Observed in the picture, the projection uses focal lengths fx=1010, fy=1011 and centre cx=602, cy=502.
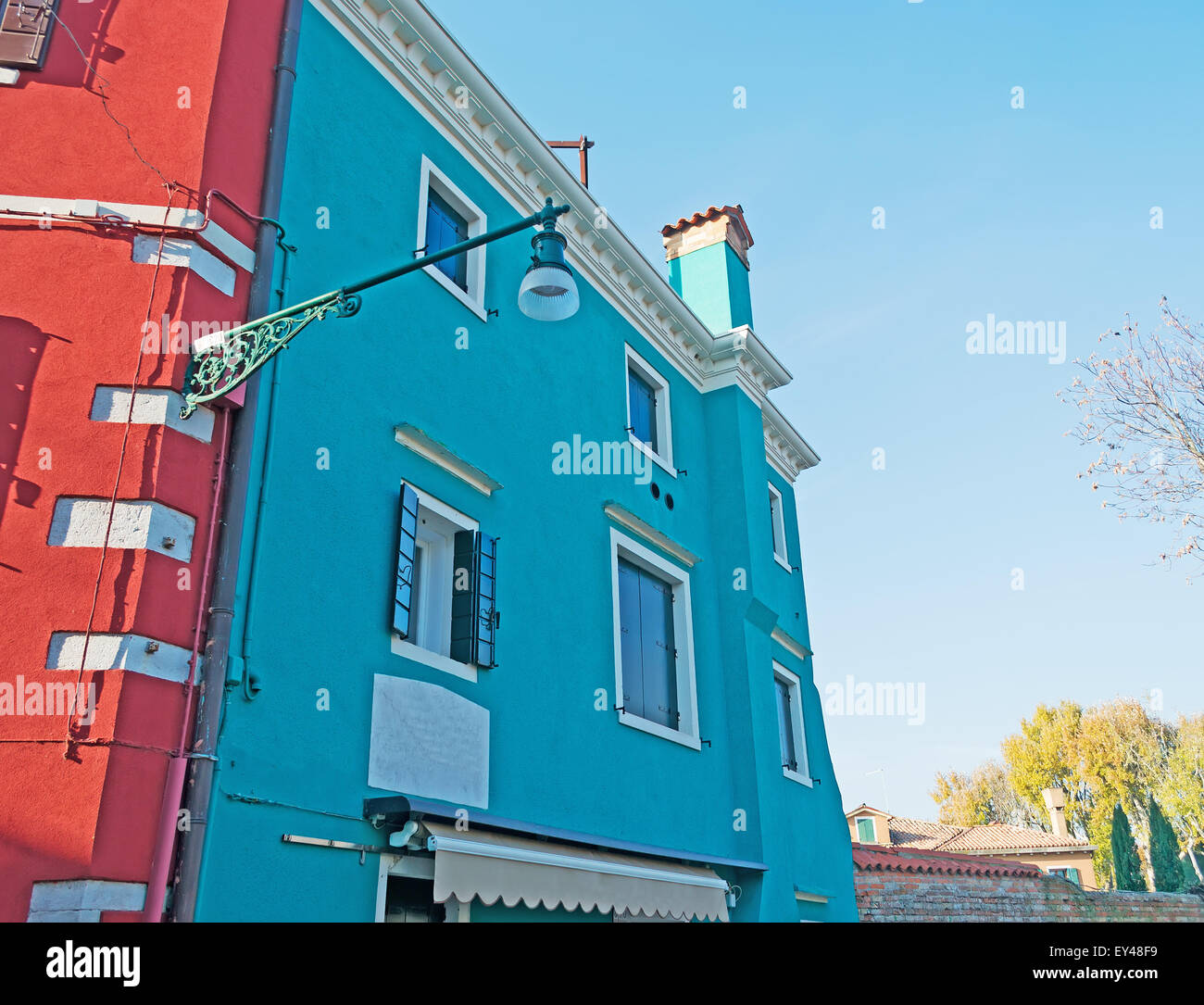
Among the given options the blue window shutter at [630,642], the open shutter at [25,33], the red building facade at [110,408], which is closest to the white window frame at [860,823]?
the blue window shutter at [630,642]

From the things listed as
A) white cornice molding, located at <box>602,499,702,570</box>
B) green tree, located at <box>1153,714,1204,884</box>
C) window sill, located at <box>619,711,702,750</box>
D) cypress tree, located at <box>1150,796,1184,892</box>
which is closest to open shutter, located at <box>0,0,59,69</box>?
white cornice molding, located at <box>602,499,702,570</box>

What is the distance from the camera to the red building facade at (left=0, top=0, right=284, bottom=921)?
16.2 feet

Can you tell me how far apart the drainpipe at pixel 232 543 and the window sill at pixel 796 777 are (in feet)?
26.2

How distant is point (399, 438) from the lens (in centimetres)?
759

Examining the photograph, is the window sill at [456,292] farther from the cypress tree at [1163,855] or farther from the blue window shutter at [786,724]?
the cypress tree at [1163,855]

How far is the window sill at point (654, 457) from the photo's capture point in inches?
447

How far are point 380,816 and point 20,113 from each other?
199 inches

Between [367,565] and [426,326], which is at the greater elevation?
[426,326]

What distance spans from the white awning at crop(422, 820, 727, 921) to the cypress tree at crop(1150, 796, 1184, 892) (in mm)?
29490

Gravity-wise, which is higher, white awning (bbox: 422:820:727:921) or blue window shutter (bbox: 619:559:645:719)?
blue window shutter (bbox: 619:559:645:719)

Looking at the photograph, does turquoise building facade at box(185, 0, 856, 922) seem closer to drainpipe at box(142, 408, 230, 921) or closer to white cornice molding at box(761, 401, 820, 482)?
drainpipe at box(142, 408, 230, 921)
